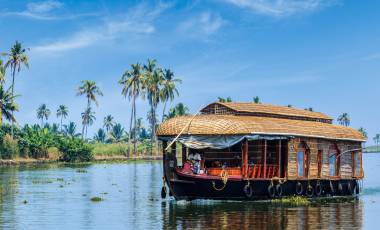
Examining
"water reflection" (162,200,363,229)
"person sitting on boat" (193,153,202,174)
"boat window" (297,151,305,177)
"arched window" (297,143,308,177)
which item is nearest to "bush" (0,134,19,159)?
"water reflection" (162,200,363,229)

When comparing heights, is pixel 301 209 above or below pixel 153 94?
below

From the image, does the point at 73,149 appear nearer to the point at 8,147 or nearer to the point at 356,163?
the point at 8,147

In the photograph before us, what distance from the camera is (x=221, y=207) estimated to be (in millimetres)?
26016

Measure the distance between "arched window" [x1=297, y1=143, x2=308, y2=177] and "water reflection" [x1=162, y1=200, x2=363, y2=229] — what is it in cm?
193

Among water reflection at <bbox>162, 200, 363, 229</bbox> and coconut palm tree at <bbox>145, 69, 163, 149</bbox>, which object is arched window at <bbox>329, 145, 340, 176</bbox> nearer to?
water reflection at <bbox>162, 200, 363, 229</bbox>

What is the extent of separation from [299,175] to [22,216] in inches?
485

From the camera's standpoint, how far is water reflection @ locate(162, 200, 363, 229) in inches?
816

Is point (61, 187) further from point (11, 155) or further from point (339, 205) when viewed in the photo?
point (11, 155)

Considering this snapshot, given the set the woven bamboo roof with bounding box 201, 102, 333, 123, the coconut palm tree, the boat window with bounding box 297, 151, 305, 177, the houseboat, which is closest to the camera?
the houseboat

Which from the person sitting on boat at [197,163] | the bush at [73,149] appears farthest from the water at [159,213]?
the bush at [73,149]

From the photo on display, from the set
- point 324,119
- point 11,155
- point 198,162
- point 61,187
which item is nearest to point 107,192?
point 61,187

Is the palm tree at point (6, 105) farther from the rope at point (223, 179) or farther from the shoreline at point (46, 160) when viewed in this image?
the rope at point (223, 179)

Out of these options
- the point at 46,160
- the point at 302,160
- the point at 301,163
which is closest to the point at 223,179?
the point at 301,163

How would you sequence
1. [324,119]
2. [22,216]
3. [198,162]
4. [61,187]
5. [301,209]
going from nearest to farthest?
1. [22,216]
2. [301,209]
3. [198,162]
4. [324,119]
5. [61,187]
